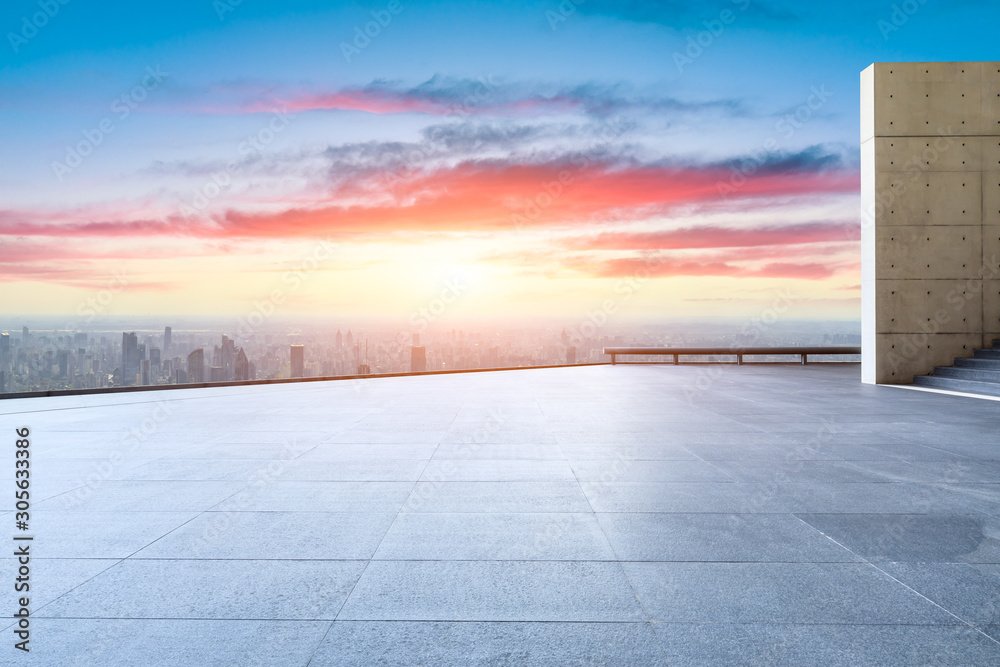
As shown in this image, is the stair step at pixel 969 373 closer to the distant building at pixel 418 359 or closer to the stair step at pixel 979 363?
the stair step at pixel 979 363

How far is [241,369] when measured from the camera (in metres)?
17.6

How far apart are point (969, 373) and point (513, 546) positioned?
620 inches

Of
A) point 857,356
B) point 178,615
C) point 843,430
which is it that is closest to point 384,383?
point 843,430

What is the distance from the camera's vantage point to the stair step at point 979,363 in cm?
1436

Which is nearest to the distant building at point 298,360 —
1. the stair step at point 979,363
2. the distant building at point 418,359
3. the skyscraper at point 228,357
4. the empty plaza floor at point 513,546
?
the skyscraper at point 228,357

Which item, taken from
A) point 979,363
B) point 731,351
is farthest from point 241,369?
point 979,363

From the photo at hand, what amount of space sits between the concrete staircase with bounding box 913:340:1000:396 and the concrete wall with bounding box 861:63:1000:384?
1.15ft

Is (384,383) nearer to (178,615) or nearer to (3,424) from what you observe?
(3,424)

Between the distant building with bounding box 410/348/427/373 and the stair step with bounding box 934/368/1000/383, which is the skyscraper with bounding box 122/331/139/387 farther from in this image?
the stair step with bounding box 934/368/1000/383

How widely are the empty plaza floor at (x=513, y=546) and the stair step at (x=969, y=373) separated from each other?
22.1ft

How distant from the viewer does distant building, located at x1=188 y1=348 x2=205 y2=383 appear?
16.5m

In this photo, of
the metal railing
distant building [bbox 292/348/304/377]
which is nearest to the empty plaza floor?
distant building [bbox 292/348/304/377]

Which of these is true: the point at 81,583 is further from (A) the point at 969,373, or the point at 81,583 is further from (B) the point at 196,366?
(A) the point at 969,373

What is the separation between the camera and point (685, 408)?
1110cm
